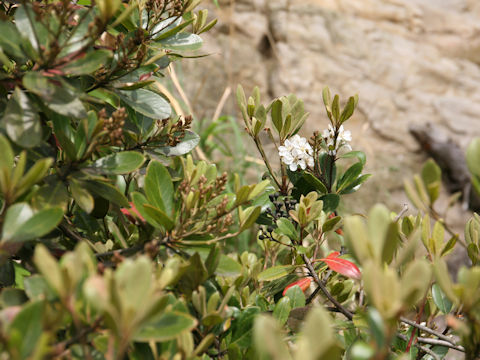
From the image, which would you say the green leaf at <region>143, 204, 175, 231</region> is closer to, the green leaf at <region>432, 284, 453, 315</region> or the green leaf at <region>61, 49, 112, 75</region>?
the green leaf at <region>61, 49, 112, 75</region>

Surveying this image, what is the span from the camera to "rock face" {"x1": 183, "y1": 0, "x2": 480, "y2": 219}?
4188 mm

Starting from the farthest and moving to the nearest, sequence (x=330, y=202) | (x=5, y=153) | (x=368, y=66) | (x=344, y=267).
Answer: (x=368, y=66) → (x=330, y=202) → (x=344, y=267) → (x=5, y=153)

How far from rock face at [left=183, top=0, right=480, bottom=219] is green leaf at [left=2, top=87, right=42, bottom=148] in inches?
131

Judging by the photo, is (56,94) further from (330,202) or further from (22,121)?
(330,202)

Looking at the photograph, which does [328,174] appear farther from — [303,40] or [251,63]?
[303,40]

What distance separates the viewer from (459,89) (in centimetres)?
507

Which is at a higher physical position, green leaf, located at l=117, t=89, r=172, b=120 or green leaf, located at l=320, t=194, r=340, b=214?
green leaf, located at l=117, t=89, r=172, b=120

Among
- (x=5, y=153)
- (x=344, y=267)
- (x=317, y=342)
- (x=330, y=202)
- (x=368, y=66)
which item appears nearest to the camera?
(x=317, y=342)

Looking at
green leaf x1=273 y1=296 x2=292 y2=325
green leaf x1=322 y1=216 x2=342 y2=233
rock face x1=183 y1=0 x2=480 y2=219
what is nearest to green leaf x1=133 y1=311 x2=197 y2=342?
green leaf x1=273 y1=296 x2=292 y2=325

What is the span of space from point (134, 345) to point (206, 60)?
3848 millimetres

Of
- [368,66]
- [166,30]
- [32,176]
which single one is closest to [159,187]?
[32,176]

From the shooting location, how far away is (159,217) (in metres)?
0.55

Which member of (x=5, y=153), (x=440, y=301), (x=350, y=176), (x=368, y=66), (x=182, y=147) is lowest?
(x=368, y=66)

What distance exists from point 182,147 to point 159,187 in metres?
0.14
